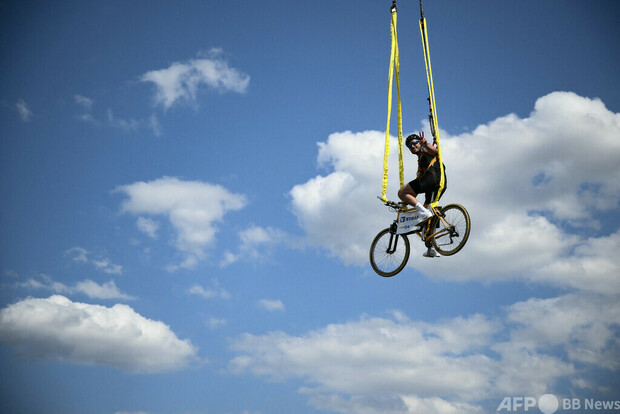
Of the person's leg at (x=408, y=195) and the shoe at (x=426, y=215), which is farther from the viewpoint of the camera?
the person's leg at (x=408, y=195)

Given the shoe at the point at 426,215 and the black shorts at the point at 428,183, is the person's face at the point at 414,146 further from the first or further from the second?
the shoe at the point at 426,215

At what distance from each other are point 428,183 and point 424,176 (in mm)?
208

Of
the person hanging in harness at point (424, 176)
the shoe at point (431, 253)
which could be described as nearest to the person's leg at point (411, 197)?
the person hanging in harness at point (424, 176)

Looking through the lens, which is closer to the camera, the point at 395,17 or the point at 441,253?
the point at 441,253

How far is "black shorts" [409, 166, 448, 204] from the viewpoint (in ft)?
48.3

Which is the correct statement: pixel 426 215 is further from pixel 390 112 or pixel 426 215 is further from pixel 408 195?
pixel 390 112

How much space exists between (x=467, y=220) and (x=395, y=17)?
610 cm

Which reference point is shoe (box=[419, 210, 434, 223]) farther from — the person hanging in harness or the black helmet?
the black helmet

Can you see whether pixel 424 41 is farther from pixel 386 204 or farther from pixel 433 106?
→ pixel 386 204

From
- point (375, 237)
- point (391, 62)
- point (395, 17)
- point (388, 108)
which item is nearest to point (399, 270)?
point (375, 237)

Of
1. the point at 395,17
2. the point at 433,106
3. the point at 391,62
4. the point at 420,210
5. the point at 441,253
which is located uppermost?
the point at 395,17

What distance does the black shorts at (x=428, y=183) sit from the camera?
14.7 meters

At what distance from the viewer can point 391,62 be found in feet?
Result: 51.3

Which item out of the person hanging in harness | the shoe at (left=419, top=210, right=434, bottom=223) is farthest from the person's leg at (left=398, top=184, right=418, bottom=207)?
the shoe at (left=419, top=210, right=434, bottom=223)
